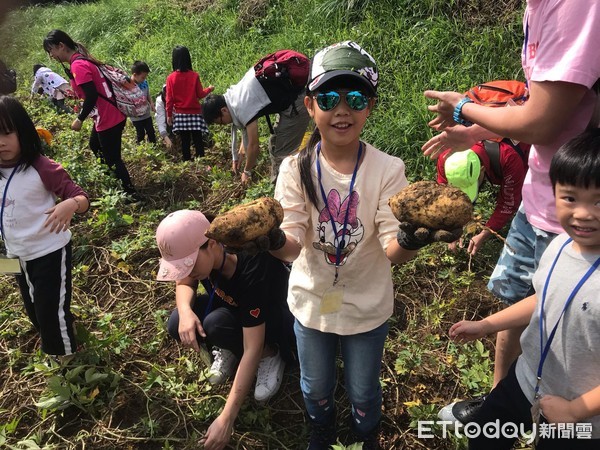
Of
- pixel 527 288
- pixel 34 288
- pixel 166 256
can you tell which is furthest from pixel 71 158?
pixel 527 288

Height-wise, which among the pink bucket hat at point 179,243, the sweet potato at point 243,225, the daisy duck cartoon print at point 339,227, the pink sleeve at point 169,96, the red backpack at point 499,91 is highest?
the sweet potato at point 243,225

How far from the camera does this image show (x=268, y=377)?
225 cm

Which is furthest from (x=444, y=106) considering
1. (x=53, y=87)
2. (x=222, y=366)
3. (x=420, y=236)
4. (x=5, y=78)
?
(x=53, y=87)

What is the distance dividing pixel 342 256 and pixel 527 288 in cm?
72

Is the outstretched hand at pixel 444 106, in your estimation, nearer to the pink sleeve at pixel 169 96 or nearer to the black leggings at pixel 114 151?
the black leggings at pixel 114 151

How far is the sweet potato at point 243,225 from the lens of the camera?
4.07 feet

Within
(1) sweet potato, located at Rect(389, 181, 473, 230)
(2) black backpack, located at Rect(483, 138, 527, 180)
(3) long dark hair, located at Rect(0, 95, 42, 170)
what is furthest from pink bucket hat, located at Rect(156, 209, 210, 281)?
(2) black backpack, located at Rect(483, 138, 527, 180)

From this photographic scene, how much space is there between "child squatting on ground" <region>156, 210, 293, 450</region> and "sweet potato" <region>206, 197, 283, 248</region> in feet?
1.75

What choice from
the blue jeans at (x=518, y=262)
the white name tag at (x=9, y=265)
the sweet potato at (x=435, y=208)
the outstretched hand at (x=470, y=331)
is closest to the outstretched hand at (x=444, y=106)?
the blue jeans at (x=518, y=262)

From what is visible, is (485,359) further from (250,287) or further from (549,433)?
(250,287)

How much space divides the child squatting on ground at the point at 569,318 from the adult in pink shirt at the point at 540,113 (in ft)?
0.36

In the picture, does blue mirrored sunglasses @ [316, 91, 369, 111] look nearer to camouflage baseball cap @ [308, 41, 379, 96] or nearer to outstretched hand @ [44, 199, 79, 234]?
camouflage baseball cap @ [308, 41, 379, 96]

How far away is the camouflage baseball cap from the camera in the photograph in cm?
137

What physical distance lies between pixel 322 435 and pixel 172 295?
147 cm
